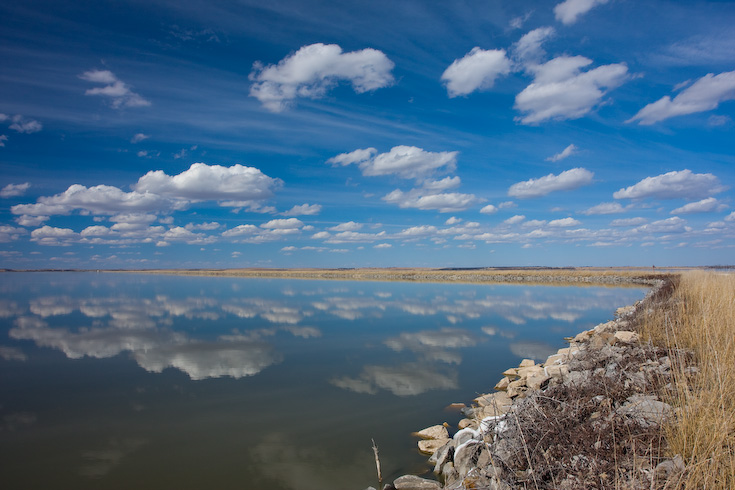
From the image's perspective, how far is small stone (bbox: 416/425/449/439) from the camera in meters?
6.26

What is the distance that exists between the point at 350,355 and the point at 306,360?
136cm

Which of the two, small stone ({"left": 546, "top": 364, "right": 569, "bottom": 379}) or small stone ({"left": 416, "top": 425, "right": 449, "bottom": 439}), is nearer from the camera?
small stone ({"left": 416, "top": 425, "right": 449, "bottom": 439})

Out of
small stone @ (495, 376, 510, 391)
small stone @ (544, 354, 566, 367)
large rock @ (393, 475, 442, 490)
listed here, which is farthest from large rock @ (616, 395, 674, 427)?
small stone @ (544, 354, 566, 367)

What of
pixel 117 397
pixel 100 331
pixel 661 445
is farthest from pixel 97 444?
pixel 100 331

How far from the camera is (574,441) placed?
3.98 meters

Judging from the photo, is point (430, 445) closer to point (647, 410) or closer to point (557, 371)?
point (647, 410)

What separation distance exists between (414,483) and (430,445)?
120 cm

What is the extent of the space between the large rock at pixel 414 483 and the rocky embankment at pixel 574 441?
1 centimetres

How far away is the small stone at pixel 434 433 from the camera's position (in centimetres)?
626

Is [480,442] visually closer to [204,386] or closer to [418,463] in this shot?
[418,463]

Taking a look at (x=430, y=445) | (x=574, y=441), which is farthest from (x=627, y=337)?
(x=574, y=441)

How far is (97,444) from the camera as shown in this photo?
6020mm

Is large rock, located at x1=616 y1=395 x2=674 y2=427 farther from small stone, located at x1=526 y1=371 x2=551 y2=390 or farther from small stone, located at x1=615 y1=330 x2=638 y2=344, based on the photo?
small stone, located at x1=615 y1=330 x2=638 y2=344

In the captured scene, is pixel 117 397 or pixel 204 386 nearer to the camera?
pixel 117 397
